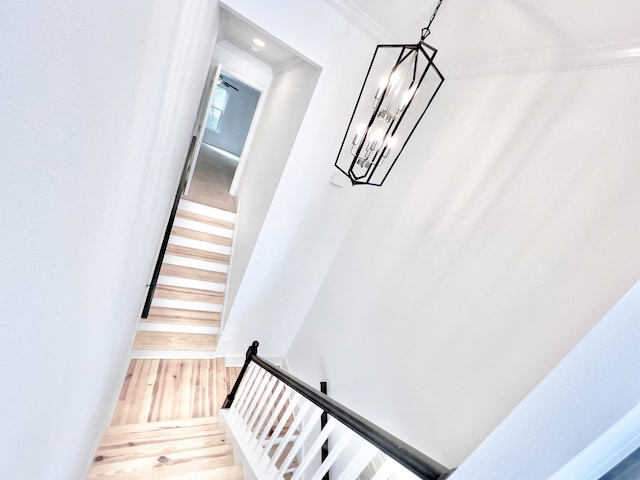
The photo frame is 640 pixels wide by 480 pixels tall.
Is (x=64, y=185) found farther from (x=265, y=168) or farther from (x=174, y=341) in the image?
(x=174, y=341)

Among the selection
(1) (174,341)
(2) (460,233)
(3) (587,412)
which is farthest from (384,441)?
(1) (174,341)

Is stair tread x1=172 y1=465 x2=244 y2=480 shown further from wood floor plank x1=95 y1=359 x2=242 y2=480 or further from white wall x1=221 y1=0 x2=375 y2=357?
white wall x1=221 y1=0 x2=375 y2=357

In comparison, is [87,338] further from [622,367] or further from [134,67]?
[622,367]

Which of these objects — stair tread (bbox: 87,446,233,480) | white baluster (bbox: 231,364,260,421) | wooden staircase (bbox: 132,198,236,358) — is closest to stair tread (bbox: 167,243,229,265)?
wooden staircase (bbox: 132,198,236,358)

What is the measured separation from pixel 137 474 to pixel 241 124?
24.9 ft

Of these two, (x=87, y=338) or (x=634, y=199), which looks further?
(x=634, y=199)

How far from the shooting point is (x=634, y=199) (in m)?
1.00

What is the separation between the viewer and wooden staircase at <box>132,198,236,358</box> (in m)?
2.78

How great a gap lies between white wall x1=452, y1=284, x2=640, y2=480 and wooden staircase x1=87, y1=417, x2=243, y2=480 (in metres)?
2.00

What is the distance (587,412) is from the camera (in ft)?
1.24

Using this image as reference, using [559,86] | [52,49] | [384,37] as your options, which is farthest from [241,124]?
[52,49]

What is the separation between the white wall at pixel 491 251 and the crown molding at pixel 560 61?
0.04 m

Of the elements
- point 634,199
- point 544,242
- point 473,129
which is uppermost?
point 473,129

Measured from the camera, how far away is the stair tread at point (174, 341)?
266cm
